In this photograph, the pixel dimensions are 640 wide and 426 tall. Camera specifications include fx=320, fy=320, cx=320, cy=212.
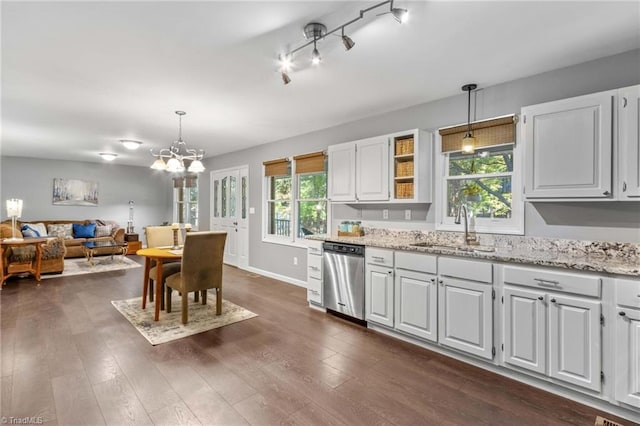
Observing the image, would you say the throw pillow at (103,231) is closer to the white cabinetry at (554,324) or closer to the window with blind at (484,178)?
the window with blind at (484,178)

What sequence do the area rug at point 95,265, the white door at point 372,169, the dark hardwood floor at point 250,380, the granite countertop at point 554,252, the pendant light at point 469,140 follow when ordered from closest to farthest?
the dark hardwood floor at point 250,380
the granite countertop at point 554,252
the pendant light at point 469,140
the white door at point 372,169
the area rug at point 95,265

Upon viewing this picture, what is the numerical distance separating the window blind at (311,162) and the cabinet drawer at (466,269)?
245 centimetres

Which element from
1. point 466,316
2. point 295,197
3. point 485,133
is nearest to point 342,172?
point 295,197

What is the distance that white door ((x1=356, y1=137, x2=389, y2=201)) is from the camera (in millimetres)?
3588

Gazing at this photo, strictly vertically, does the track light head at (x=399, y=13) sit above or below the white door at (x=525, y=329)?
above

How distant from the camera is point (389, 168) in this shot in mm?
3559

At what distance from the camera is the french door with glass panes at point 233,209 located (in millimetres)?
6340

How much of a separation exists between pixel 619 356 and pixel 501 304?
676 mm

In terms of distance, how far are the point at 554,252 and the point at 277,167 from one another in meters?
4.08

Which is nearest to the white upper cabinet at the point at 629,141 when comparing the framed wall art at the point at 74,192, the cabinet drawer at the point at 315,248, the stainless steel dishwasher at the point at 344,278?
the stainless steel dishwasher at the point at 344,278

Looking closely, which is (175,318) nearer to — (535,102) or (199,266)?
(199,266)

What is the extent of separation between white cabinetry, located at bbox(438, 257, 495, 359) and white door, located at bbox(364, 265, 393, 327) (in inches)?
20.3

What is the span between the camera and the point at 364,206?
13.7ft

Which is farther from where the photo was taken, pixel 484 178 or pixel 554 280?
pixel 484 178
